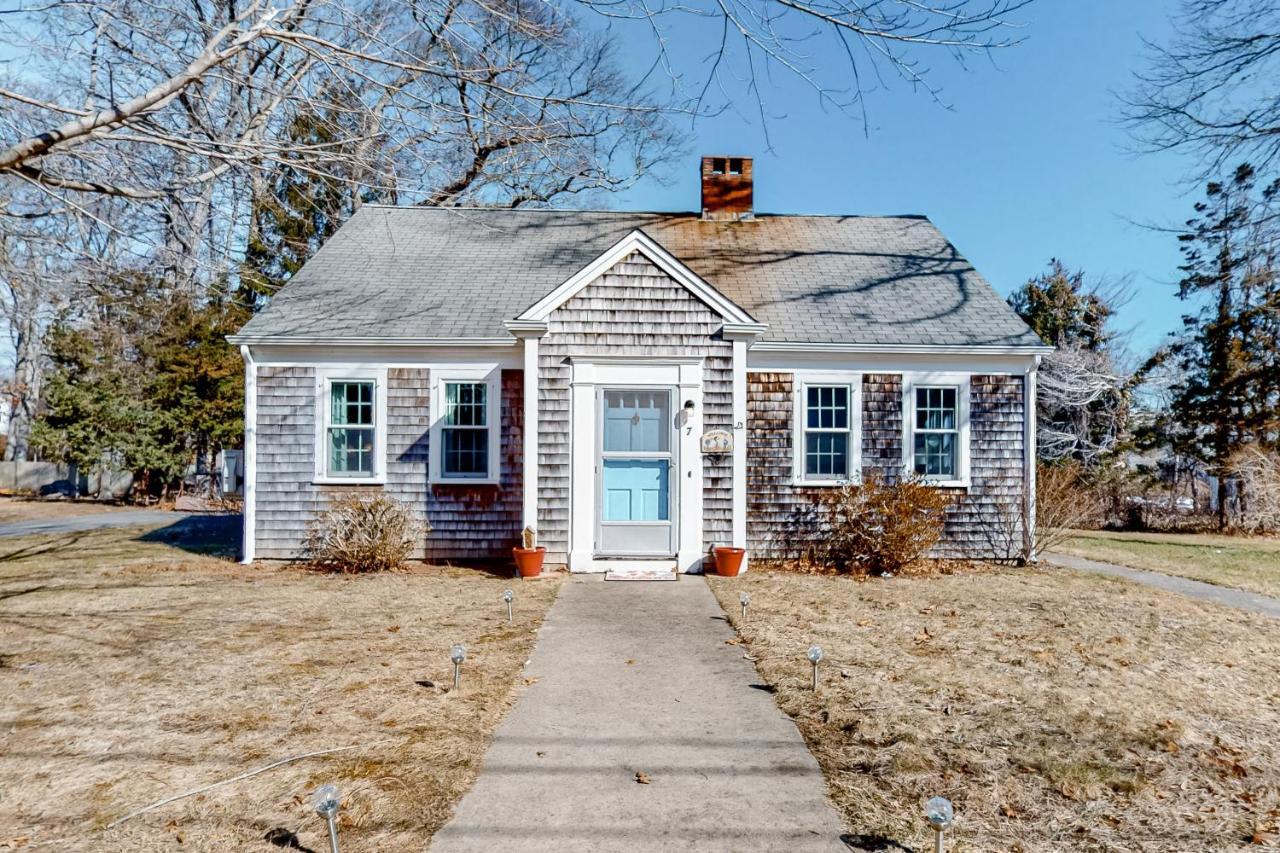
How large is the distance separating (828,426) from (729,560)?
113 inches

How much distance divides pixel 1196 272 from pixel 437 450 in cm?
2179

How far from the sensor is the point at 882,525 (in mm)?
9867

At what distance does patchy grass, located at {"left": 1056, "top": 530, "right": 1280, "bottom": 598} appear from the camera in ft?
34.0

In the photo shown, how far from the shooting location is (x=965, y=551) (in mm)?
10766

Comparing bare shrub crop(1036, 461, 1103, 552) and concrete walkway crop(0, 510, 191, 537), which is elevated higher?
bare shrub crop(1036, 461, 1103, 552)

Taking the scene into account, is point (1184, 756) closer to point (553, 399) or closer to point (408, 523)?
point (553, 399)

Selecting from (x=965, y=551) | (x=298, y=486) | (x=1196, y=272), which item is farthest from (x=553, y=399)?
(x=1196, y=272)

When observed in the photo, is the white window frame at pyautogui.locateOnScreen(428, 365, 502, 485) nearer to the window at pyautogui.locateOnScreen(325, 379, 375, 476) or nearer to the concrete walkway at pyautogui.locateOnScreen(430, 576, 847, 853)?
the window at pyautogui.locateOnScreen(325, 379, 375, 476)

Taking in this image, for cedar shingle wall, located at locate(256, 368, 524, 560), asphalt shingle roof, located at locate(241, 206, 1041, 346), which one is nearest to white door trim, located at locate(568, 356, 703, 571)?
cedar shingle wall, located at locate(256, 368, 524, 560)

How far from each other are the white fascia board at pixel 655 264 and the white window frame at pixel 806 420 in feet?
5.74

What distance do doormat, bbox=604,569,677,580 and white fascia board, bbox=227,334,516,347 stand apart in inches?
147

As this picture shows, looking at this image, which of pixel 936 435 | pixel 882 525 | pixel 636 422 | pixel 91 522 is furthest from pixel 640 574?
pixel 91 522

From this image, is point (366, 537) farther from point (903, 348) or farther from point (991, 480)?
point (991, 480)

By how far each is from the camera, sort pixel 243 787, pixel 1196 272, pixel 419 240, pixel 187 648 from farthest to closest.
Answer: pixel 1196 272 → pixel 419 240 → pixel 187 648 → pixel 243 787
